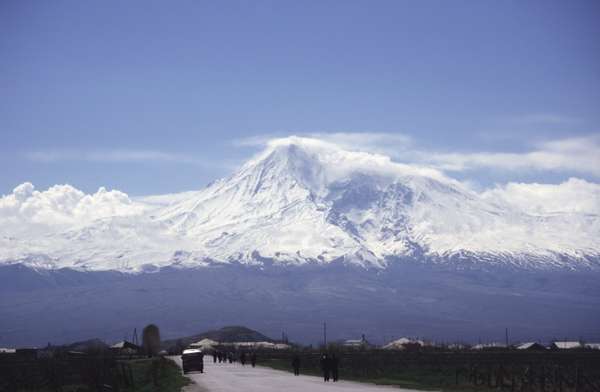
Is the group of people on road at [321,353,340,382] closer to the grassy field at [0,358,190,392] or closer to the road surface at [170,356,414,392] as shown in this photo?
the road surface at [170,356,414,392]

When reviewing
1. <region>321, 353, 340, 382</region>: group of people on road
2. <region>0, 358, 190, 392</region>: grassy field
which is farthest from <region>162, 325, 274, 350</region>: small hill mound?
<region>321, 353, 340, 382</region>: group of people on road

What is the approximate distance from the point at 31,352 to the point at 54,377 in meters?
55.8

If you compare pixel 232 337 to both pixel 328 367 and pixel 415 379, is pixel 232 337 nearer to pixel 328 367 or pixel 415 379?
→ pixel 415 379

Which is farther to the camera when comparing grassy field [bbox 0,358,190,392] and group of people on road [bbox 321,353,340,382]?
group of people on road [bbox 321,353,340,382]

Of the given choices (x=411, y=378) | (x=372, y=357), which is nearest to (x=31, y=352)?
(x=372, y=357)

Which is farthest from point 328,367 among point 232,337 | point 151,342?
point 232,337

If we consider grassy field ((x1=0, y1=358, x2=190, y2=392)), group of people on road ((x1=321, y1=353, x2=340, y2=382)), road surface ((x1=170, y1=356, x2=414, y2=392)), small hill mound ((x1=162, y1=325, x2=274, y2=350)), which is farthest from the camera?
small hill mound ((x1=162, y1=325, x2=274, y2=350))

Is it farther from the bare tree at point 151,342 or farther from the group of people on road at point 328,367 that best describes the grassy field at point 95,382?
the bare tree at point 151,342

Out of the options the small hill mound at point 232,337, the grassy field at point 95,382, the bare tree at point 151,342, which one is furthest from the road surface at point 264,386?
the small hill mound at point 232,337

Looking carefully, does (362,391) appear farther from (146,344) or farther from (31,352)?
(146,344)

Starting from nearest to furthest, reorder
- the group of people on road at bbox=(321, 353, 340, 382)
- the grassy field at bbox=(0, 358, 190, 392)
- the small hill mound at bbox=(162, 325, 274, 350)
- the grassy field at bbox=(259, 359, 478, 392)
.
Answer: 1. the grassy field at bbox=(259, 359, 478, 392)
2. the grassy field at bbox=(0, 358, 190, 392)
3. the group of people on road at bbox=(321, 353, 340, 382)
4. the small hill mound at bbox=(162, 325, 274, 350)

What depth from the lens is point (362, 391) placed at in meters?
49.7

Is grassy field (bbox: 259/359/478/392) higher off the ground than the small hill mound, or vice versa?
the small hill mound

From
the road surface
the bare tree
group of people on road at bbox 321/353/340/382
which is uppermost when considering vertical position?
the bare tree
